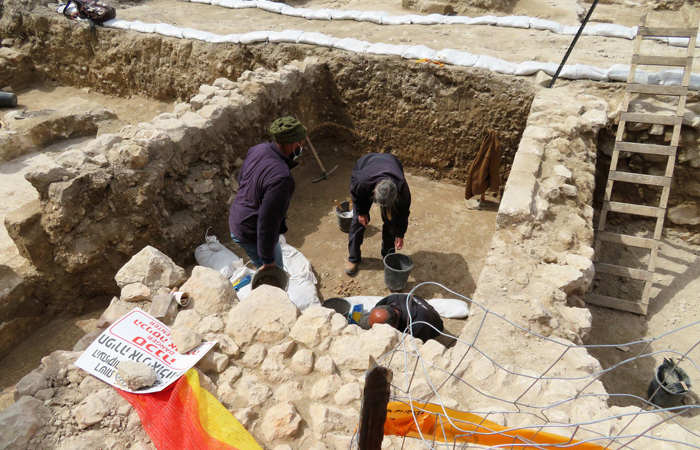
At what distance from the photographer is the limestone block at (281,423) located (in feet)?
7.71

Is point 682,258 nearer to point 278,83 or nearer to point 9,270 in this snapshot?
point 278,83

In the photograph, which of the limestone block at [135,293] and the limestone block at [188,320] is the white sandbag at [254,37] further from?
the limestone block at [188,320]

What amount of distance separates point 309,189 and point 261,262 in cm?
285

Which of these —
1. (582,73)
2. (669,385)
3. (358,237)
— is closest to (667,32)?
(582,73)

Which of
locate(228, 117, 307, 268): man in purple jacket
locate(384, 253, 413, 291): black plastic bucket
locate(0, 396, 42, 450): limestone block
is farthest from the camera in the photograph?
locate(384, 253, 413, 291): black plastic bucket

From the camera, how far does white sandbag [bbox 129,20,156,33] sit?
8321mm

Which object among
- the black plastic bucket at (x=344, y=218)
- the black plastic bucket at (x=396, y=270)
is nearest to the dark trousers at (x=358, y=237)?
the black plastic bucket at (x=396, y=270)

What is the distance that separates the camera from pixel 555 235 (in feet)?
13.1

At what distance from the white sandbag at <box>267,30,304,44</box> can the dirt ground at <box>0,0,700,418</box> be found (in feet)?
2.79

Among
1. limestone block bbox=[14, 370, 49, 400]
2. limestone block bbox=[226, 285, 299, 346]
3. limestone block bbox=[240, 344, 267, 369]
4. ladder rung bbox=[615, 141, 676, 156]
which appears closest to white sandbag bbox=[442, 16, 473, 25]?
ladder rung bbox=[615, 141, 676, 156]

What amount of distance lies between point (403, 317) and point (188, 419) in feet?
7.13

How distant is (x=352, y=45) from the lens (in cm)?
694

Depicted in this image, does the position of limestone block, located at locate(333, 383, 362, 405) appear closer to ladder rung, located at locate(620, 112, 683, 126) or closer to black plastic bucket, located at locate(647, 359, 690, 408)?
black plastic bucket, located at locate(647, 359, 690, 408)

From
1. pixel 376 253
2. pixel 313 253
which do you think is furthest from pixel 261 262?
pixel 376 253
